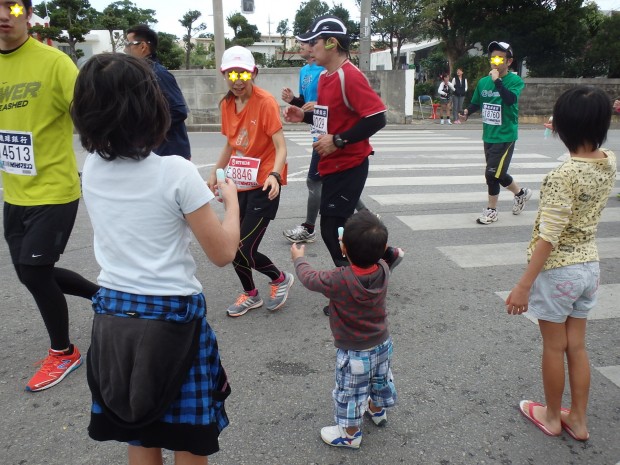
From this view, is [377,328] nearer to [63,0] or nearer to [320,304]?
[320,304]

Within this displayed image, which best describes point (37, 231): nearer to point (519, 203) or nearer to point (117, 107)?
point (117, 107)

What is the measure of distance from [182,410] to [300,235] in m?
3.71

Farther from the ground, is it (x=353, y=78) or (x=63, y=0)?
(x=63, y=0)

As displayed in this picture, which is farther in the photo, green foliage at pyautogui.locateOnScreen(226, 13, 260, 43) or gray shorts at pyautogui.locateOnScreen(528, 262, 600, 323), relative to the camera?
green foliage at pyautogui.locateOnScreen(226, 13, 260, 43)

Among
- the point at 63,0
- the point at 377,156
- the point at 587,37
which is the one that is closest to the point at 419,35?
the point at 587,37

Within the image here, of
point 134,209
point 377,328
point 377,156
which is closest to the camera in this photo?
point 134,209

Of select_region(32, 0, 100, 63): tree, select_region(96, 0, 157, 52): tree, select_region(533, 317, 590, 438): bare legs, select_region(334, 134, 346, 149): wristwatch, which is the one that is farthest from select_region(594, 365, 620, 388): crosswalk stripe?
select_region(96, 0, 157, 52): tree

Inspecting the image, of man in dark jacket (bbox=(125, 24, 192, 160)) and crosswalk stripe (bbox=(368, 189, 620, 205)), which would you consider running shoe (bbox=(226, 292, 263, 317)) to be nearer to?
man in dark jacket (bbox=(125, 24, 192, 160))

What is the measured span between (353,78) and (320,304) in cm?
164

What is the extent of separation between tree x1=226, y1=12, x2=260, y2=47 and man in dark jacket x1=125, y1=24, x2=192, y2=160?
44.7 meters

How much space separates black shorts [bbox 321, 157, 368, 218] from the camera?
3605 mm

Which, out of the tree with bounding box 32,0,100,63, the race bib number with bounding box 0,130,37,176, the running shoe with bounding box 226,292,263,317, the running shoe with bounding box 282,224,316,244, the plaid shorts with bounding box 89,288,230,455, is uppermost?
the tree with bounding box 32,0,100,63

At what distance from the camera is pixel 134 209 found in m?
1.65

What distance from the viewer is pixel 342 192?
3.61 meters
